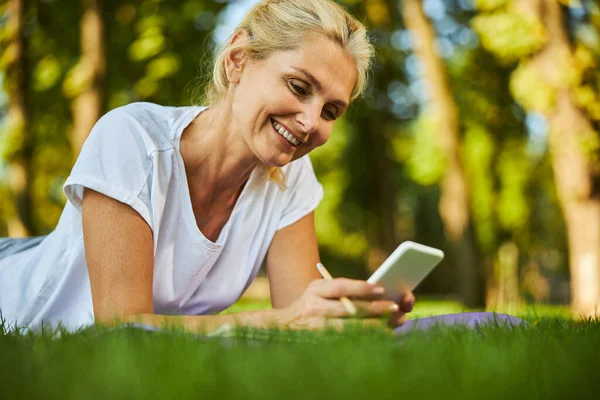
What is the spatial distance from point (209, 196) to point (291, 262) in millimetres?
581

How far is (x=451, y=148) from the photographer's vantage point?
14805 mm

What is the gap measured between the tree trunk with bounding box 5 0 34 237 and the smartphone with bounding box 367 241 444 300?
1171cm

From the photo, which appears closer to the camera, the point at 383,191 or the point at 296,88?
the point at 296,88

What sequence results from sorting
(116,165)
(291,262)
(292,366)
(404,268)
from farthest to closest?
(291,262), (116,165), (404,268), (292,366)

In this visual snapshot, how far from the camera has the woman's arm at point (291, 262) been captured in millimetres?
3832

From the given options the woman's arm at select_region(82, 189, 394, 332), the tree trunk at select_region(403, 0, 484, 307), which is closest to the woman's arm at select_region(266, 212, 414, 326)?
the woman's arm at select_region(82, 189, 394, 332)

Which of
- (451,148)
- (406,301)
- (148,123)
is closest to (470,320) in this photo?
(406,301)

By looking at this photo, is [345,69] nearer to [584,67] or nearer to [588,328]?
[588,328]

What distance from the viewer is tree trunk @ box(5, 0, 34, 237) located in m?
13.3

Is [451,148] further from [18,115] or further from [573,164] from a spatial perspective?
[18,115]

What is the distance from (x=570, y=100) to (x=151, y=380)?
8.86m

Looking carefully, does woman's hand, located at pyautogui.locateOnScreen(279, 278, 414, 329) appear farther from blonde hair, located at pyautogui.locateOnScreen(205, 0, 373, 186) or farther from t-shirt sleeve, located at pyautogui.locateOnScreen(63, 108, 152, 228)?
blonde hair, located at pyautogui.locateOnScreen(205, 0, 373, 186)

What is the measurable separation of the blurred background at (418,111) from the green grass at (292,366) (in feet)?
6.68

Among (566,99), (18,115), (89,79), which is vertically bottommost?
(18,115)
